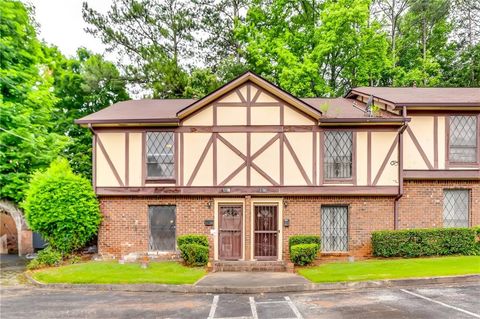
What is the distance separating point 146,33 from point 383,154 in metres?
21.4

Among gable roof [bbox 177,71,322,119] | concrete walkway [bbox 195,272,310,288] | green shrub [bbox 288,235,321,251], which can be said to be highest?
gable roof [bbox 177,71,322,119]

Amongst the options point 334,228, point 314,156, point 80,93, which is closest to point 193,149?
point 314,156

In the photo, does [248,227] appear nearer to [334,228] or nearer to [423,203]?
[334,228]

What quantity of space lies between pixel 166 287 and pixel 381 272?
21.2 ft

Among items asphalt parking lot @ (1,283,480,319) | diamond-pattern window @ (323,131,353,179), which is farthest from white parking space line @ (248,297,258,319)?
diamond-pattern window @ (323,131,353,179)

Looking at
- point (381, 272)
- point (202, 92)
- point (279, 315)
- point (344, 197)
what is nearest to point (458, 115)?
point (344, 197)

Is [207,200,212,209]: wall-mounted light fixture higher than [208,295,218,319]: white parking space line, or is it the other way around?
[207,200,212,209]: wall-mounted light fixture

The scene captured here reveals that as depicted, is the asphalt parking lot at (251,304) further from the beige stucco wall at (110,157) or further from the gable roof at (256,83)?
the gable roof at (256,83)

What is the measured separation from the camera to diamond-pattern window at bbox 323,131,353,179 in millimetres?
13781

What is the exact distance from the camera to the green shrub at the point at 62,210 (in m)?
12.9

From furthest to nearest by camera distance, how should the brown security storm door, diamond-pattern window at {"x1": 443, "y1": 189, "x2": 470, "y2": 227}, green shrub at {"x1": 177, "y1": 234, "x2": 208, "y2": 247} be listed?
diamond-pattern window at {"x1": 443, "y1": 189, "x2": 470, "y2": 227} → the brown security storm door → green shrub at {"x1": 177, "y1": 234, "x2": 208, "y2": 247}

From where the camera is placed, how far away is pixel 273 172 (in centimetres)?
1366

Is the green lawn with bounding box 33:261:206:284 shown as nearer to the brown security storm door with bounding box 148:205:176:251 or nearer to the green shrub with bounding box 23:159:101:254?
the brown security storm door with bounding box 148:205:176:251

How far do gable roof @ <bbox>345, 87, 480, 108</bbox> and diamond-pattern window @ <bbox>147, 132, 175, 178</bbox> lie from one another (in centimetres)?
865
